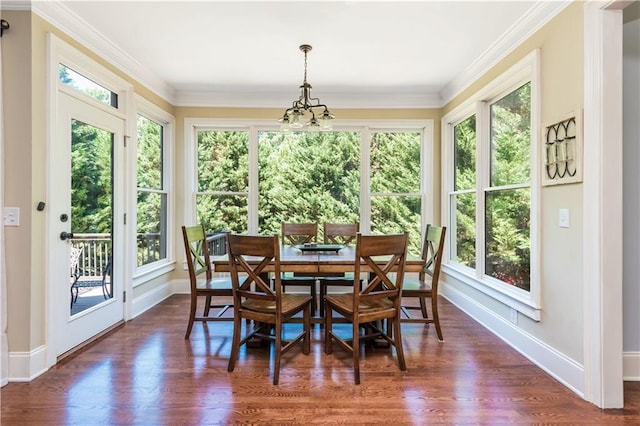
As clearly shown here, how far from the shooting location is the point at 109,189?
315 cm

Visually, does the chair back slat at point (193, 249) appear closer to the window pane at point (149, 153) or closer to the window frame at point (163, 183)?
the window frame at point (163, 183)

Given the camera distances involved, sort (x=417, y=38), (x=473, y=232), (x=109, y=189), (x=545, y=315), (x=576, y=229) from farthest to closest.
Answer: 1. (x=473, y=232)
2. (x=109, y=189)
3. (x=417, y=38)
4. (x=545, y=315)
5. (x=576, y=229)

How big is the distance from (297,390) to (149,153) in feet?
10.6

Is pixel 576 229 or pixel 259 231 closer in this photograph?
pixel 576 229

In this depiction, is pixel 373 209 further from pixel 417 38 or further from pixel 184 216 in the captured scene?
pixel 184 216

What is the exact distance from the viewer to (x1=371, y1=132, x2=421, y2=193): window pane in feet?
14.7

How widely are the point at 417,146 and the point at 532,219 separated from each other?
2220mm

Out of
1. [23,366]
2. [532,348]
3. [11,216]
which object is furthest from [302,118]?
[23,366]

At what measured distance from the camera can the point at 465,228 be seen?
3.91m

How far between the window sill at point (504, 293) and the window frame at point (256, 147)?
37.2 inches

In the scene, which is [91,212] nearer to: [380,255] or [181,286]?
[181,286]

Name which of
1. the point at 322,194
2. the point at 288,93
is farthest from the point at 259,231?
the point at 288,93

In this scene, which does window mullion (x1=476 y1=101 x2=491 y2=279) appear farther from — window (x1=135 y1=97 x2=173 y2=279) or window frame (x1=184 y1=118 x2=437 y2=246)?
window (x1=135 y1=97 x2=173 y2=279)

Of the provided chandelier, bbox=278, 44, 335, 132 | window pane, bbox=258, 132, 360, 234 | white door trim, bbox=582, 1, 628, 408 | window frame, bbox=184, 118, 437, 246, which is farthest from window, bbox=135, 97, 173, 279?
white door trim, bbox=582, 1, 628, 408
